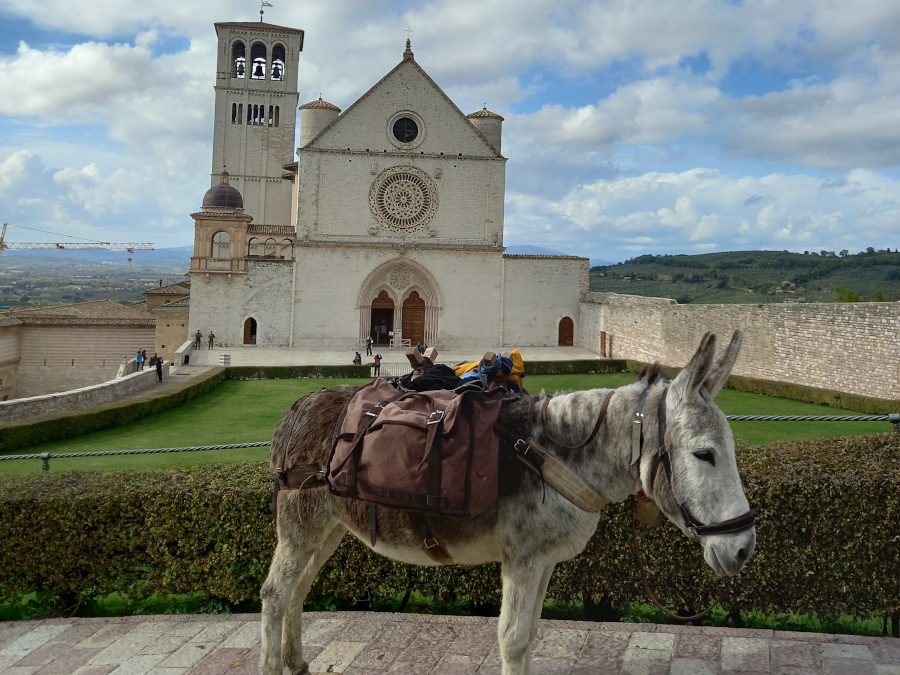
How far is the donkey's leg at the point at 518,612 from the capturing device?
3129mm

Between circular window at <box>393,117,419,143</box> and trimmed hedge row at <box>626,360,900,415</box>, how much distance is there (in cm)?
2081

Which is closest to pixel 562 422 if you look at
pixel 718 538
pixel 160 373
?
pixel 718 538

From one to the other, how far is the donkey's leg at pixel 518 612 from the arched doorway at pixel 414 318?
1324 inches

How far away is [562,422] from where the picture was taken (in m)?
3.25

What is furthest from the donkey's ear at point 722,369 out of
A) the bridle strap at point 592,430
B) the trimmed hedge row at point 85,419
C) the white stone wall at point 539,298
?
the white stone wall at point 539,298

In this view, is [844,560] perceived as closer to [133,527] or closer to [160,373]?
[133,527]

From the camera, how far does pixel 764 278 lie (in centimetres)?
8400

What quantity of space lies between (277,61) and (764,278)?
206 feet

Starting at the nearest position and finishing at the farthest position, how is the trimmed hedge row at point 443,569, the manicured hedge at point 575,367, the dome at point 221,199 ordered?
the trimmed hedge row at point 443,569 → the manicured hedge at point 575,367 → the dome at point 221,199

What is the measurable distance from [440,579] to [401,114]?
33.4 metres

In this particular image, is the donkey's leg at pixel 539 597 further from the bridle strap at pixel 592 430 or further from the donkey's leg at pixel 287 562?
the donkey's leg at pixel 287 562

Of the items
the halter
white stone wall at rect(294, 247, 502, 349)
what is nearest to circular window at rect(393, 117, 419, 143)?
white stone wall at rect(294, 247, 502, 349)

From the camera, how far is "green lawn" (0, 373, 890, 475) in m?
11.8

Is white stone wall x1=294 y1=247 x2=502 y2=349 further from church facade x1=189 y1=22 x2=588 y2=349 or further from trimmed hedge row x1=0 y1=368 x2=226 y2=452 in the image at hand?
trimmed hedge row x1=0 y1=368 x2=226 y2=452
